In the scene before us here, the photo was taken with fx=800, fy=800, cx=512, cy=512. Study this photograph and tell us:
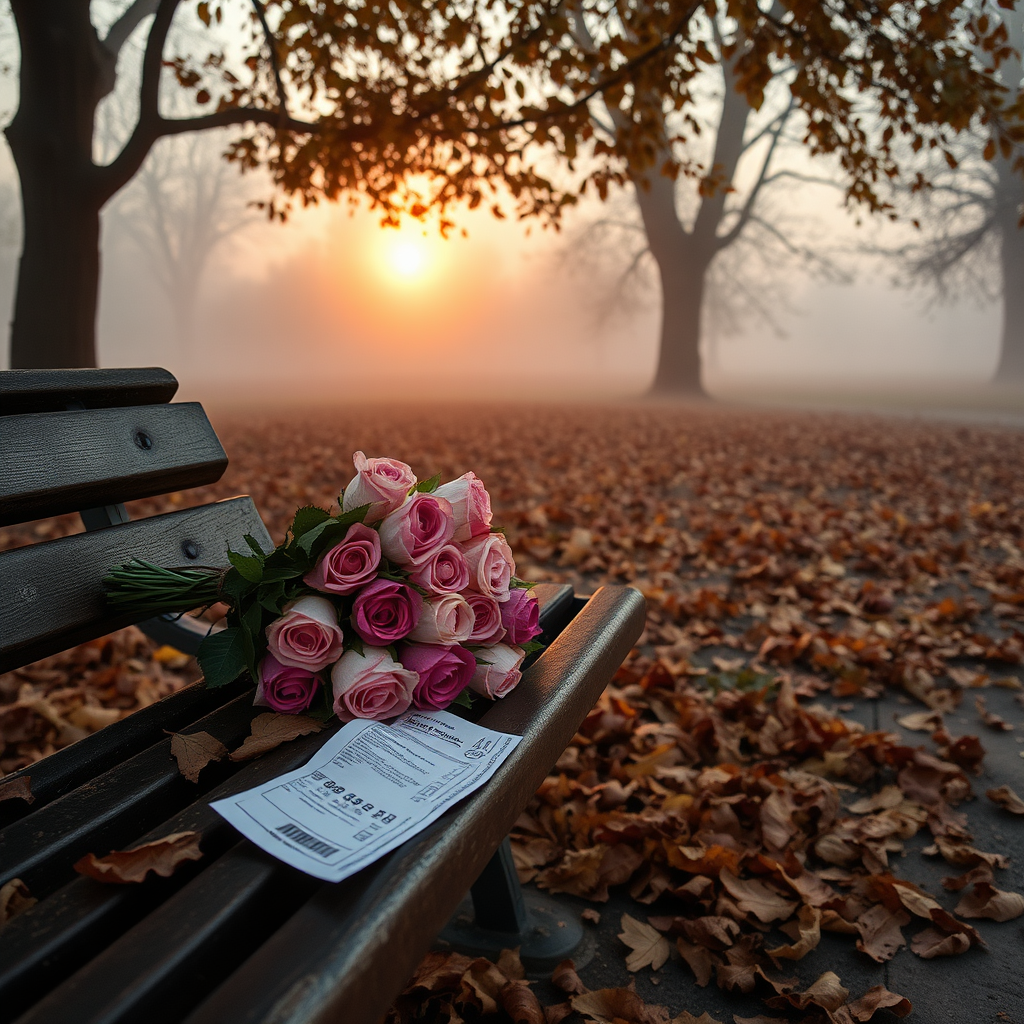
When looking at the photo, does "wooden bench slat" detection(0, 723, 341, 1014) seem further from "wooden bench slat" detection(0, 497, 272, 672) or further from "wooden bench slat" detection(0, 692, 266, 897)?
"wooden bench slat" detection(0, 497, 272, 672)

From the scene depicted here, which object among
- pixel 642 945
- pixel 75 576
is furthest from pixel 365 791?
pixel 642 945

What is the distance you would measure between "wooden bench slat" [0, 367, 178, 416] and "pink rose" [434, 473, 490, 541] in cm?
79

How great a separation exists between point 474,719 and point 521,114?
596cm

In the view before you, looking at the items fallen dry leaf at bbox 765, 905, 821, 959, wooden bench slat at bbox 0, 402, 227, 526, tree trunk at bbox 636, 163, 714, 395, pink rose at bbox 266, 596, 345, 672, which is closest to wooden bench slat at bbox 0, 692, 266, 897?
pink rose at bbox 266, 596, 345, 672

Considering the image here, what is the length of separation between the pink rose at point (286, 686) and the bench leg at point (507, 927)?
65 cm

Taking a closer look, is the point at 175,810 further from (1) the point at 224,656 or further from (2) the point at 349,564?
(2) the point at 349,564

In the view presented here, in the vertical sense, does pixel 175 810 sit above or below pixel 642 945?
above

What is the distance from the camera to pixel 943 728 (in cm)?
257

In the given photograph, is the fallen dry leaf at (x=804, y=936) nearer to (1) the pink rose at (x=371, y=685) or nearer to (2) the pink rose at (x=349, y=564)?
(1) the pink rose at (x=371, y=685)

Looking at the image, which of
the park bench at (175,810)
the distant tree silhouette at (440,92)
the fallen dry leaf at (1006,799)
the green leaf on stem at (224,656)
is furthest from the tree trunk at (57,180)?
the fallen dry leaf at (1006,799)

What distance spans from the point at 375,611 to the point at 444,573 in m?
0.13

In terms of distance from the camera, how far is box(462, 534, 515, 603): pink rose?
130 centimetres

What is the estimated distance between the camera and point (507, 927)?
5.66ft

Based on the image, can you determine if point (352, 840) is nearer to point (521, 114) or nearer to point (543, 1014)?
point (543, 1014)
